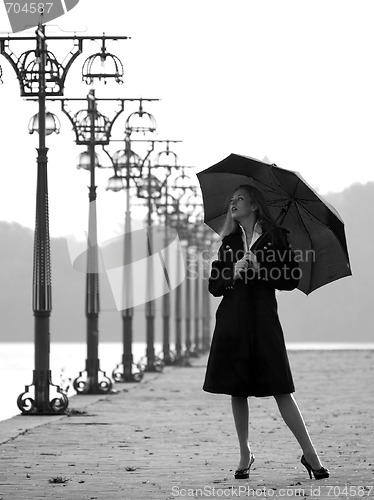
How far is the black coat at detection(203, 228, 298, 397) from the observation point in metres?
10.0

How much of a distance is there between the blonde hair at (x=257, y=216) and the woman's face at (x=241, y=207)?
0.03m

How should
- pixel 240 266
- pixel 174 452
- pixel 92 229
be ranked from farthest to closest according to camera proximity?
pixel 92 229 < pixel 174 452 < pixel 240 266

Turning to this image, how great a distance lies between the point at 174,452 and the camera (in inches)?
519

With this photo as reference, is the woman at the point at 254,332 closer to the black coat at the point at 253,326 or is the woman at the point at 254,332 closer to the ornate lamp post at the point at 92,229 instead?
the black coat at the point at 253,326

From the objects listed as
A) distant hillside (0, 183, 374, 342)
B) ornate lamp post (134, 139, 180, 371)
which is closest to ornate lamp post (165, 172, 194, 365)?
ornate lamp post (134, 139, 180, 371)

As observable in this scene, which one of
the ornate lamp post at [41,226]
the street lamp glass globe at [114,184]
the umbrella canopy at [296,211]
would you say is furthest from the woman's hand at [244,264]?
the street lamp glass globe at [114,184]

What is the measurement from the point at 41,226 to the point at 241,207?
9.13 m

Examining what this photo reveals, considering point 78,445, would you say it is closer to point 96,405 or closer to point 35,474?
point 35,474

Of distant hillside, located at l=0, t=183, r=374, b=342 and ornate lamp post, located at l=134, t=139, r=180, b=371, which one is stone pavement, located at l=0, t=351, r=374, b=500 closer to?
ornate lamp post, located at l=134, t=139, r=180, b=371

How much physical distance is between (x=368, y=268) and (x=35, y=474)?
146628 millimetres

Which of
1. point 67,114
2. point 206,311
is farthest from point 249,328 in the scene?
point 206,311

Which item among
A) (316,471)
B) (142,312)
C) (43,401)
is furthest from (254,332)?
(142,312)

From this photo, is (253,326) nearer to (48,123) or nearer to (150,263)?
(48,123)

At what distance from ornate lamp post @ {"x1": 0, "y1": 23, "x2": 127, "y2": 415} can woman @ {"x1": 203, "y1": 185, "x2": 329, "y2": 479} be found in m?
9.10
